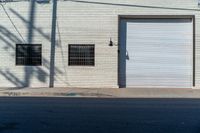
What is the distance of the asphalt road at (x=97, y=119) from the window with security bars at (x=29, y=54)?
1191cm

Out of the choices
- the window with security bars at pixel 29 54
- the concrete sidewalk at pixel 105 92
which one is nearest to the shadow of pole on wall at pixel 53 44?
the window with security bars at pixel 29 54

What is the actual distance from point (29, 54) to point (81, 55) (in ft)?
9.57

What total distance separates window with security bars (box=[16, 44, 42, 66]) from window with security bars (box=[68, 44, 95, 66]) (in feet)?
5.75

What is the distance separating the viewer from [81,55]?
29578 millimetres

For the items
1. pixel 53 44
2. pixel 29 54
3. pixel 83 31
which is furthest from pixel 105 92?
pixel 29 54

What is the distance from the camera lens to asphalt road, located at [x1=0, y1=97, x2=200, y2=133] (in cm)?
1241

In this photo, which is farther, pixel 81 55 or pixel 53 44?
pixel 81 55

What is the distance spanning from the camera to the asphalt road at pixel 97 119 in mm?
12406

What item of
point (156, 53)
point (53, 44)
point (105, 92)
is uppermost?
point (53, 44)

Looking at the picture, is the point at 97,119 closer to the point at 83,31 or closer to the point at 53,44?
the point at 83,31

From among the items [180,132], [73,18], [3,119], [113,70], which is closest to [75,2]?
[73,18]

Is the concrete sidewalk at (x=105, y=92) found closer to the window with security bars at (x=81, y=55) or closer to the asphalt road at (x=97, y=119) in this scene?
the window with security bars at (x=81, y=55)

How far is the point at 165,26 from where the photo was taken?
2947 cm

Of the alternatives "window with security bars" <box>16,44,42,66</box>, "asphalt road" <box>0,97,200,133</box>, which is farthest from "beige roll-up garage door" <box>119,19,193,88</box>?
"asphalt road" <box>0,97,200,133</box>
